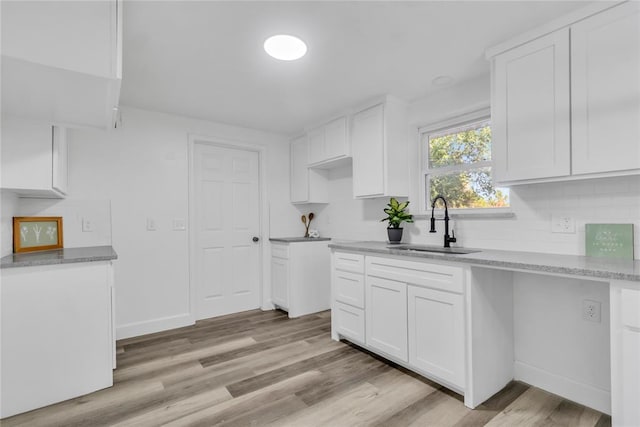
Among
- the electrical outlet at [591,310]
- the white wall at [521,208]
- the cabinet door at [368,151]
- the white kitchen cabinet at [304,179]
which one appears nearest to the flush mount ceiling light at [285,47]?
the cabinet door at [368,151]

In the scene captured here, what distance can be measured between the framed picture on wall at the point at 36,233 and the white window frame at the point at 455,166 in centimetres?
322

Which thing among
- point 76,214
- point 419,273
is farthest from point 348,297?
point 76,214

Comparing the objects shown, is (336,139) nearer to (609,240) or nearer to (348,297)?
(348,297)

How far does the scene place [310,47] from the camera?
213cm

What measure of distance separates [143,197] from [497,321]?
3.34m

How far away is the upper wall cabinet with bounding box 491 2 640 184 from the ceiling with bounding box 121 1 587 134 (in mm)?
192

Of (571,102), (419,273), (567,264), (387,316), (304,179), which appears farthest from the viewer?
(304,179)

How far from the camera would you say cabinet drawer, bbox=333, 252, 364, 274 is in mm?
2699

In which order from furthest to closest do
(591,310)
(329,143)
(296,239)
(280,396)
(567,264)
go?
(296,239) → (329,143) → (280,396) → (591,310) → (567,264)

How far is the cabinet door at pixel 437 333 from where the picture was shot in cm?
195

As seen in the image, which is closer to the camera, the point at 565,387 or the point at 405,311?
the point at 565,387

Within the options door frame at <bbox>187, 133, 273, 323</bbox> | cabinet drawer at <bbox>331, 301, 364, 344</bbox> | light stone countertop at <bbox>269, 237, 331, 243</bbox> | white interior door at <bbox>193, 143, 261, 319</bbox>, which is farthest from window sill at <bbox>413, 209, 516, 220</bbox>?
white interior door at <bbox>193, 143, 261, 319</bbox>

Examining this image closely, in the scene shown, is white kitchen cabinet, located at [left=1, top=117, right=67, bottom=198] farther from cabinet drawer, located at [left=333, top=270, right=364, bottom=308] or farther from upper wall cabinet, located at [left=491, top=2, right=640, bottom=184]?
upper wall cabinet, located at [left=491, top=2, right=640, bottom=184]

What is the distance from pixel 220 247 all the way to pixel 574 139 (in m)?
3.43
